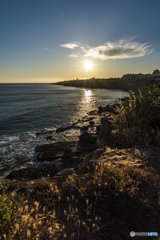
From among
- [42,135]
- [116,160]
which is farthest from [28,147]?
[116,160]

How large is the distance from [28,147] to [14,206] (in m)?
13.0

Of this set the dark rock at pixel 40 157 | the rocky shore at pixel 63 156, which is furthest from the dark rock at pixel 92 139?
the dark rock at pixel 40 157

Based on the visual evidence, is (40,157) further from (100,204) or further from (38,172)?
(100,204)

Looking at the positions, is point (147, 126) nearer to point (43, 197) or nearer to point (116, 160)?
point (116, 160)

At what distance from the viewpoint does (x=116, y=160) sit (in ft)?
13.8

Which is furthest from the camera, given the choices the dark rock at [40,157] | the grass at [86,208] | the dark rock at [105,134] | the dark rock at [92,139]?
the dark rock at [92,139]

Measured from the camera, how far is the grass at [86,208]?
203 centimetres

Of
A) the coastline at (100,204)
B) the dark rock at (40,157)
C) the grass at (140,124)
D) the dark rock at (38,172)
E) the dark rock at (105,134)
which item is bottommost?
the dark rock at (40,157)

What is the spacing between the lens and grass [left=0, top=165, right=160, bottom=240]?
6.66 ft

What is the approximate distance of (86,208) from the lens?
253 cm

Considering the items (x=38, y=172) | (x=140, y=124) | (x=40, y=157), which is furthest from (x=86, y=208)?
(x=40, y=157)

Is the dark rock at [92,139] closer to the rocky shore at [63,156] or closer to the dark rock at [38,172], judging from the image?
the rocky shore at [63,156]

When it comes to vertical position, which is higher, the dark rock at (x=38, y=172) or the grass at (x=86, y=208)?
the grass at (x=86, y=208)

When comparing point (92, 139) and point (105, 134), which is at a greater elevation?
point (105, 134)
